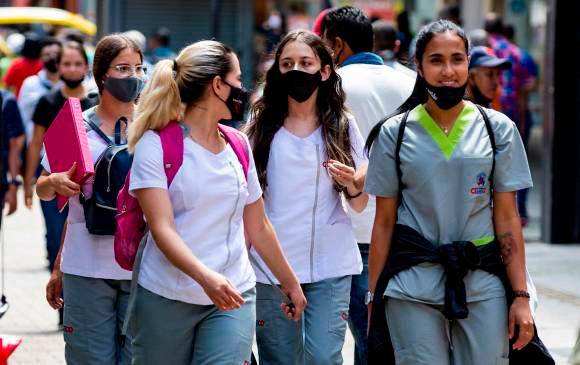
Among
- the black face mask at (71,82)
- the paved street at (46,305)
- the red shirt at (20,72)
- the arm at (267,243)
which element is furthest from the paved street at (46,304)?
the arm at (267,243)

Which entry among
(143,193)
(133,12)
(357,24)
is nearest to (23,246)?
(357,24)

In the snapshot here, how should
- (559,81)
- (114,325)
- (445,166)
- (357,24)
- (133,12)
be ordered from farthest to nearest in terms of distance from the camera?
1. (133,12)
2. (559,81)
3. (357,24)
4. (114,325)
5. (445,166)

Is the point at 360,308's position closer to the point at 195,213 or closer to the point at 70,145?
the point at 70,145

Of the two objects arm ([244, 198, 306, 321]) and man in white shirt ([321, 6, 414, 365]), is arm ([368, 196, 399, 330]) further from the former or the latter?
man in white shirt ([321, 6, 414, 365])

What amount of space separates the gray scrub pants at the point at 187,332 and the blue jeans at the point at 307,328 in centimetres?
91

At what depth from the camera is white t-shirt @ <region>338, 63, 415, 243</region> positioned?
675 centimetres

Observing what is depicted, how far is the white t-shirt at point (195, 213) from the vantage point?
16.6 feet

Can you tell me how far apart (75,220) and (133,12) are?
70.2 feet

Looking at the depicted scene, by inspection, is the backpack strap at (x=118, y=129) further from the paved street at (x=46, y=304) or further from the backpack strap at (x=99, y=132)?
the paved street at (x=46, y=304)

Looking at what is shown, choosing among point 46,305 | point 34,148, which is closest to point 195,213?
point 34,148

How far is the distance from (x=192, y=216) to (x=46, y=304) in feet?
18.4

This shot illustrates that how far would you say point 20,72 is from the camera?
58.2 ft

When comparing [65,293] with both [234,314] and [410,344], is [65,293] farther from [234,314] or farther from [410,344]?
[410,344]

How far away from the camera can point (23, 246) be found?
46.2 feet
